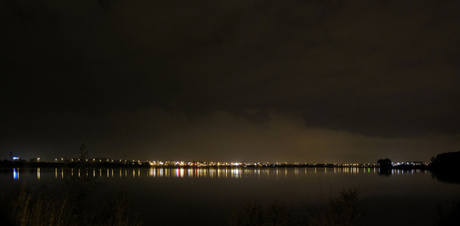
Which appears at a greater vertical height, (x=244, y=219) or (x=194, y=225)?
(x=244, y=219)

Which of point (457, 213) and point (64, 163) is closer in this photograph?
point (64, 163)

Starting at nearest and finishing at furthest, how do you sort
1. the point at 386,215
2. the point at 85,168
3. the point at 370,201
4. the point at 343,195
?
the point at 343,195 → the point at 85,168 → the point at 386,215 → the point at 370,201

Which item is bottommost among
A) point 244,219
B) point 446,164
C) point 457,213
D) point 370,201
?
point 446,164

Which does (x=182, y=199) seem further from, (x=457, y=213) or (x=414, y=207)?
(x=457, y=213)

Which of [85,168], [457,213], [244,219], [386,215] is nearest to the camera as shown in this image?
[244,219]

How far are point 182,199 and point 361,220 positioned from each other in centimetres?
2430

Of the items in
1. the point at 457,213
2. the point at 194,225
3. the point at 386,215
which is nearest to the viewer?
the point at 457,213

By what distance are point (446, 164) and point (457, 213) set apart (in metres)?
158

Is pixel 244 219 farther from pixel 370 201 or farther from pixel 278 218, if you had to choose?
pixel 370 201

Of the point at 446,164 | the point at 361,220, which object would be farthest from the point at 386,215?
the point at 446,164

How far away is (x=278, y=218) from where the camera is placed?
11.3 metres

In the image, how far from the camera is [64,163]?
1568 cm

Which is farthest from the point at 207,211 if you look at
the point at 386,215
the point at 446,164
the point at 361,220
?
the point at 446,164

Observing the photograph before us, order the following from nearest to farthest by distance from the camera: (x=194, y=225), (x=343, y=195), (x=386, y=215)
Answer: (x=343, y=195), (x=194, y=225), (x=386, y=215)
